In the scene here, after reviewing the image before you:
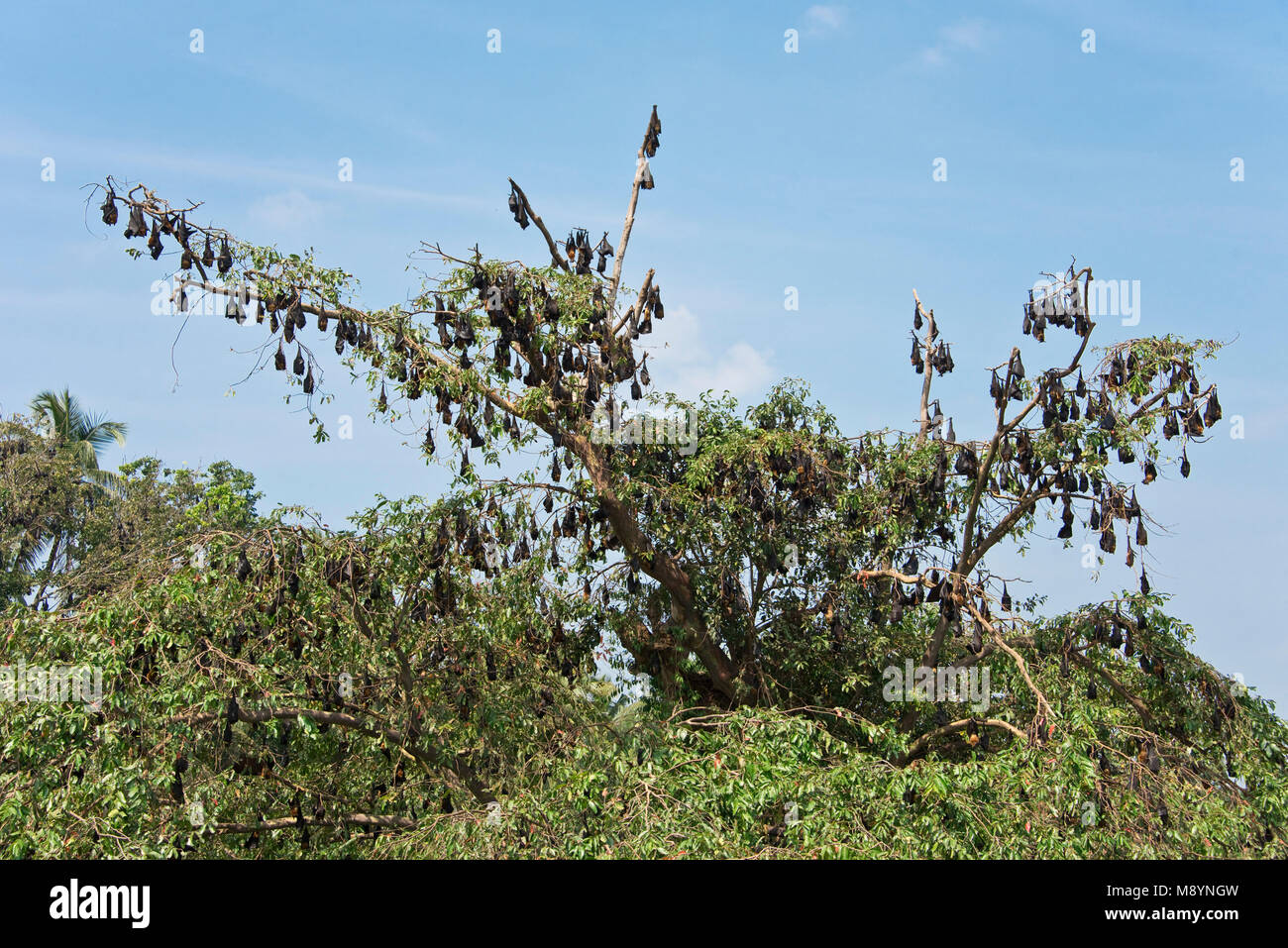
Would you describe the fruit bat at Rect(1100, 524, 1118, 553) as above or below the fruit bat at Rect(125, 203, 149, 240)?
below

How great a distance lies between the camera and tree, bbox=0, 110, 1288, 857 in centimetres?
822

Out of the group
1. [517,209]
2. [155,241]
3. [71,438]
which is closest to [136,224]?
[155,241]

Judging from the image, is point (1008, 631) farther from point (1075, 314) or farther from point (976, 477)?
point (1075, 314)

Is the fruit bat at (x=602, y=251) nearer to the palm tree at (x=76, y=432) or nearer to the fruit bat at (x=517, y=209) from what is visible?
the fruit bat at (x=517, y=209)

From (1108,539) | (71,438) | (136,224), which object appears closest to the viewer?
(136,224)

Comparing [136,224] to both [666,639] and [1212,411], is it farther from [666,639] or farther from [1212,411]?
[1212,411]

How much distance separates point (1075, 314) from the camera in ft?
35.0

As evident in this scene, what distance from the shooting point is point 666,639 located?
12117mm

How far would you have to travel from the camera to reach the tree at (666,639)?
8219 mm

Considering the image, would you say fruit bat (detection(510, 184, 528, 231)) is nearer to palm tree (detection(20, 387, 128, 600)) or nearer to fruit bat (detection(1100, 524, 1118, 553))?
fruit bat (detection(1100, 524, 1118, 553))

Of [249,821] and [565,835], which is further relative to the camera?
[249,821]

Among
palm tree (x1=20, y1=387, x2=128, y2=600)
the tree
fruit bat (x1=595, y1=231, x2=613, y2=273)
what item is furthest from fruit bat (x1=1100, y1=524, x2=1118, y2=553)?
palm tree (x1=20, y1=387, x2=128, y2=600)
